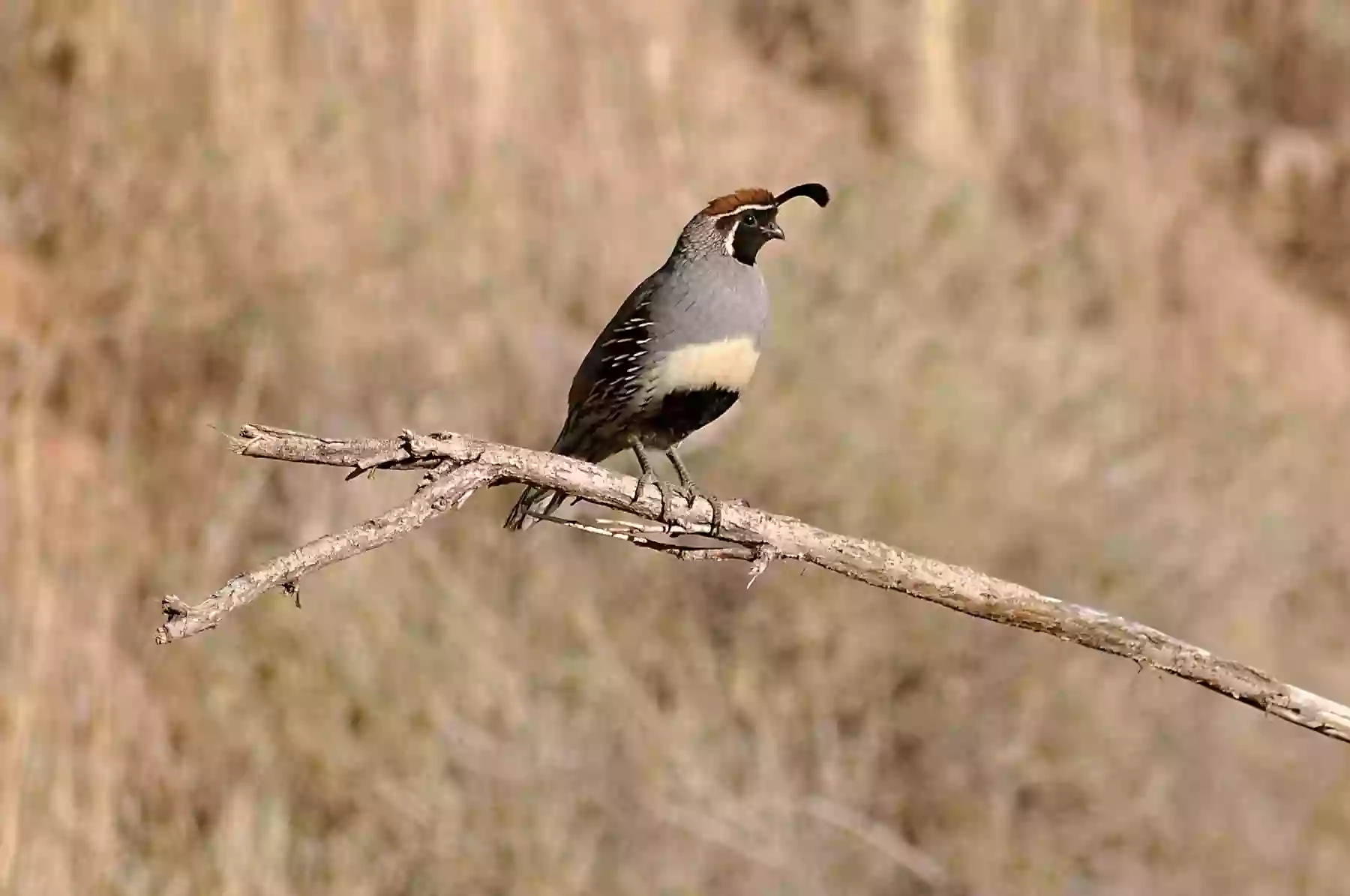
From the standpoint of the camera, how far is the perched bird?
2348 millimetres

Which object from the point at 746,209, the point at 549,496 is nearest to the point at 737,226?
the point at 746,209

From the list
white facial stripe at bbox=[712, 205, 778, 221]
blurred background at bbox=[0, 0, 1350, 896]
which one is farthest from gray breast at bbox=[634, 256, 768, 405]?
blurred background at bbox=[0, 0, 1350, 896]

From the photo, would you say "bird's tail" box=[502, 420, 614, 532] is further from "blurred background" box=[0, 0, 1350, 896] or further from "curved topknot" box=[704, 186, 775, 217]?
"blurred background" box=[0, 0, 1350, 896]

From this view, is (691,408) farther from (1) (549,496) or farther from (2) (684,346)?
(1) (549,496)

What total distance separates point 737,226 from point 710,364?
288 mm

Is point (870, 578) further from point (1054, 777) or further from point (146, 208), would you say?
point (146, 208)

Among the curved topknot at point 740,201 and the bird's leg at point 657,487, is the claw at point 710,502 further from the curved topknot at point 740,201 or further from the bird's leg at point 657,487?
the curved topknot at point 740,201

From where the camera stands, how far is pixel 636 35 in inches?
260

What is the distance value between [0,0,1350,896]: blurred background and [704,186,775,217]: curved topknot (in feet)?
6.20

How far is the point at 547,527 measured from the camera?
4.35 m

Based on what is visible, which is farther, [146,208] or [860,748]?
[146,208]

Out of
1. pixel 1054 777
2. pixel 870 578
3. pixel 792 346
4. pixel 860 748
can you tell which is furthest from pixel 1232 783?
pixel 870 578

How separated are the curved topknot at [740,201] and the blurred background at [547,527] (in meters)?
1.89

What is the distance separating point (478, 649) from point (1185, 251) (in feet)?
16.1
